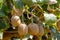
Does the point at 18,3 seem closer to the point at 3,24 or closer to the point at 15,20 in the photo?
the point at 15,20

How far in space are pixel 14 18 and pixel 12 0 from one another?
9 cm

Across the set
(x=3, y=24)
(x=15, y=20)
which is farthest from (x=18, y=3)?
(x=3, y=24)

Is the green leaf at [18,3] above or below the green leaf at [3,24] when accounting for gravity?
above

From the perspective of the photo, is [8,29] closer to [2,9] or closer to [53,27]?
[2,9]

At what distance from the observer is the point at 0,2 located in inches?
27.6

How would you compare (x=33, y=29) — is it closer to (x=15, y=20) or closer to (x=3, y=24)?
(x=15, y=20)

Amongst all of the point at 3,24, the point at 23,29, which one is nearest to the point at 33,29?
the point at 23,29

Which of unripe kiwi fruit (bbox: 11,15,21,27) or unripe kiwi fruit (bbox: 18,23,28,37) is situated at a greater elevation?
unripe kiwi fruit (bbox: 11,15,21,27)

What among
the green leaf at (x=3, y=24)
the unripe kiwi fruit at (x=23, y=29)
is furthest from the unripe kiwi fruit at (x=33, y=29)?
the green leaf at (x=3, y=24)

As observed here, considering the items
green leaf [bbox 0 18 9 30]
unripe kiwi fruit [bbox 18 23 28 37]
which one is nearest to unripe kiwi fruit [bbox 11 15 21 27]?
unripe kiwi fruit [bbox 18 23 28 37]

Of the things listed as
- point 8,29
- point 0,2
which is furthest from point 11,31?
point 0,2

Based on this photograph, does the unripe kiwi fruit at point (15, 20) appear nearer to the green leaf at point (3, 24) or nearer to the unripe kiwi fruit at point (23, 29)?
the unripe kiwi fruit at point (23, 29)

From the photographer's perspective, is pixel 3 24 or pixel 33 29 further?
pixel 3 24

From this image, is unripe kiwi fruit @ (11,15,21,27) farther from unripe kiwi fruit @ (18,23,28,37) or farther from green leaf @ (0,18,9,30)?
green leaf @ (0,18,9,30)
